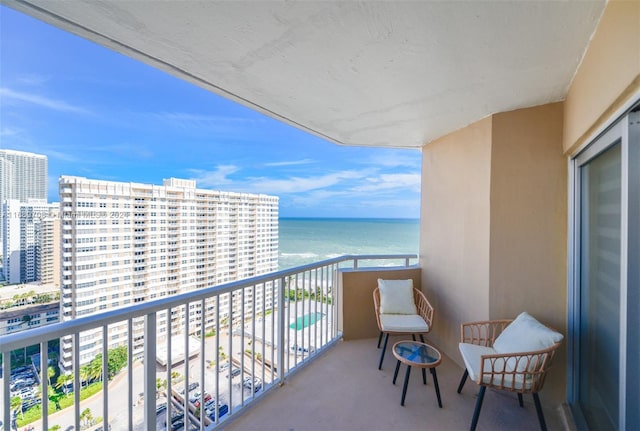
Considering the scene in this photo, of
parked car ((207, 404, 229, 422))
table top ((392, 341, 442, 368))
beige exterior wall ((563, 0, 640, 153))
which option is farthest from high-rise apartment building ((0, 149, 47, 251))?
beige exterior wall ((563, 0, 640, 153))

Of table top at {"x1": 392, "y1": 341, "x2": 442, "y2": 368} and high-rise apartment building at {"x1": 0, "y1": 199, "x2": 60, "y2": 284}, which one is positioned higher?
high-rise apartment building at {"x1": 0, "y1": 199, "x2": 60, "y2": 284}

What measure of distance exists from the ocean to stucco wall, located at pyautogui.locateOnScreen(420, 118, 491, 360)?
38.9ft

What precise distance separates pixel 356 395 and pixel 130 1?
3.09 meters

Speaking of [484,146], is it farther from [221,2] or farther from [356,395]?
[356,395]

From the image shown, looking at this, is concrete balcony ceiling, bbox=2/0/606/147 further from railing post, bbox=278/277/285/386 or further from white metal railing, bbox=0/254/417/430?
railing post, bbox=278/277/285/386

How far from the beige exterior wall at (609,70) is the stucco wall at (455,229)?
2.49 ft

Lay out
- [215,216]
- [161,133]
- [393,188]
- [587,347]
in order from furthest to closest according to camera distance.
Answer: [393,188] < [161,133] < [215,216] < [587,347]

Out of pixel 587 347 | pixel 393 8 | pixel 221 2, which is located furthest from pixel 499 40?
pixel 587 347

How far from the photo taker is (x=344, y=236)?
21.6 meters

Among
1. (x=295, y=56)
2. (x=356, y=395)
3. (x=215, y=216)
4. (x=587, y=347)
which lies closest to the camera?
(x=295, y=56)

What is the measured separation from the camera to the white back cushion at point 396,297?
2.97 meters

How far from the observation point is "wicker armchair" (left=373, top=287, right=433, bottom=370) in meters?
2.63

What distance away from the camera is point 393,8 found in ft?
3.85

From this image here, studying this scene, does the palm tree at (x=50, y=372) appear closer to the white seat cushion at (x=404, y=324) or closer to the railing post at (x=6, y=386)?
the railing post at (x=6, y=386)
